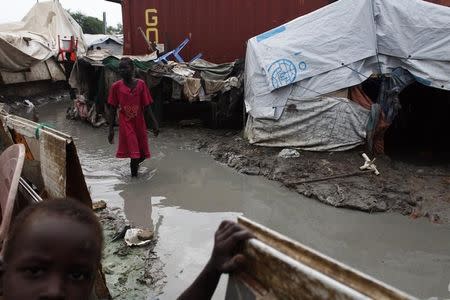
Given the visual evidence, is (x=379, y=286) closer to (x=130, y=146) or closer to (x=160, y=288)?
(x=160, y=288)

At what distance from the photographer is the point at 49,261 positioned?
1067 mm

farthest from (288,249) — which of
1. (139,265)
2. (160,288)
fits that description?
(139,265)

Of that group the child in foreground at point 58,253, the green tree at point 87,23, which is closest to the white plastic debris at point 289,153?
the child in foreground at point 58,253

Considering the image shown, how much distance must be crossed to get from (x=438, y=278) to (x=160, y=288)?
247cm

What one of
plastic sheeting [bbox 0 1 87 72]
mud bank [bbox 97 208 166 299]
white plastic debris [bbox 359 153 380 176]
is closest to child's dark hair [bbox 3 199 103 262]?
mud bank [bbox 97 208 166 299]

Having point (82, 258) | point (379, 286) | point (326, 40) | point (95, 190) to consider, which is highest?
point (326, 40)

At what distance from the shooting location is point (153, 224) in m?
4.59

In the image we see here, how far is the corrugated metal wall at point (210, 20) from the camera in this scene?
457 inches

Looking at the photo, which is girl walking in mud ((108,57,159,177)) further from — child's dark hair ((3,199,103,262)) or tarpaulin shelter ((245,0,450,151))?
child's dark hair ((3,199,103,262))

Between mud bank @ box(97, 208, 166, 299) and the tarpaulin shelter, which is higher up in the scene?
the tarpaulin shelter

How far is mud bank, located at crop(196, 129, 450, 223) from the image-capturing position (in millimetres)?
5176

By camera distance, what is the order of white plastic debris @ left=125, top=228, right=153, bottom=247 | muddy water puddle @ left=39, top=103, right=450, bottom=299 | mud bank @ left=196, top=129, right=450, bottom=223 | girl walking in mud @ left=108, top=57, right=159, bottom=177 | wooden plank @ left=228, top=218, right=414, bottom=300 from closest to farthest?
wooden plank @ left=228, top=218, right=414, bottom=300 < muddy water puddle @ left=39, top=103, right=450, bottom=299 < white plastic debris @ left=125, top=228, right=153, bottom=247 < mud bank @ left=196, top=129, right=450, bottom=223 < girl walking in mud @ left=108, top=57, right=159, bottom=177

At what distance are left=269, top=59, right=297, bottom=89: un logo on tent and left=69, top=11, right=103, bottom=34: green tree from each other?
33.7 m

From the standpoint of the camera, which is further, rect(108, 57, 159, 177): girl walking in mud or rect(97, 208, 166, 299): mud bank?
rect(108, 57, 159, 177): girl walking in mud
